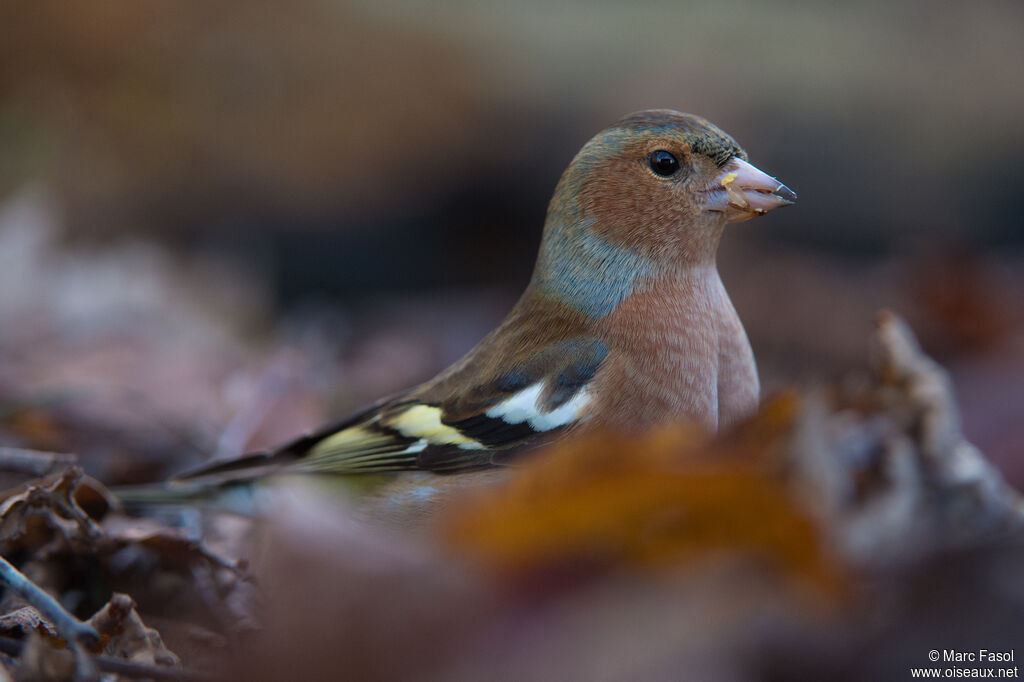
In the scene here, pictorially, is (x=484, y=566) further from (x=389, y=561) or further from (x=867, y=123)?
(x=867, y=123)

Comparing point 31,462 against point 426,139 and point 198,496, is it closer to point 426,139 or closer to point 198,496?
point 198,496

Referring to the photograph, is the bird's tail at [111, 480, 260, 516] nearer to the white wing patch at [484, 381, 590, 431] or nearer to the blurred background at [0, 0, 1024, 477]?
the white wing patch at [484, 381, 590, 431]

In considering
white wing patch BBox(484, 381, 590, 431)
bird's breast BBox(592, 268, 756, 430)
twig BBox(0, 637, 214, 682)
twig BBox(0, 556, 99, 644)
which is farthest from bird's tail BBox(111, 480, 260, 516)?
twig BBox(0, 637, 214, 682)

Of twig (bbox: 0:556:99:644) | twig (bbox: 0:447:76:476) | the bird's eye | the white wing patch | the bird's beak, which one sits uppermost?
the bird's eye

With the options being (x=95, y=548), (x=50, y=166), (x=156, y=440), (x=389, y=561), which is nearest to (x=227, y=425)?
(x=156, y=440)

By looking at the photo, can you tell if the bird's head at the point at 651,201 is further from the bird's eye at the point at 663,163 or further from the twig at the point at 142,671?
the twig at the point at 142,671

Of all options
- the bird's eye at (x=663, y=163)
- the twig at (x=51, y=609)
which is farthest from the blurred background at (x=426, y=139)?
the twig at (x=51, y=609)

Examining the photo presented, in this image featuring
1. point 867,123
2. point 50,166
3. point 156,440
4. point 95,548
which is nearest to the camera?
point 95,548
